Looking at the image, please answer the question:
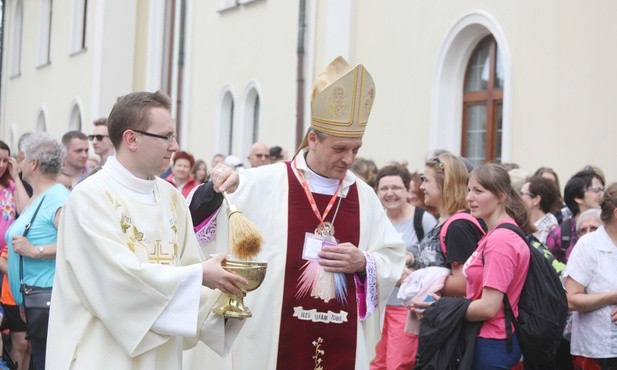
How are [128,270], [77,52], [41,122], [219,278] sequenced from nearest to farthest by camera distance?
[128,270], [219,278], [77,52], [41,122]

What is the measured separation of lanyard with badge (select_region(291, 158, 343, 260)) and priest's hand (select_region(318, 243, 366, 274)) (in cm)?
11

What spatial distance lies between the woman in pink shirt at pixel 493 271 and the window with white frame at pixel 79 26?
24613 mm

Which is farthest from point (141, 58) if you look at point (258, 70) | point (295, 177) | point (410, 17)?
point (295, 177)

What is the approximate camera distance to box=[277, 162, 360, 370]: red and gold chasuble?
4707mm

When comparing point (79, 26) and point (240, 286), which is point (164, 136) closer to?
point (240, 286)

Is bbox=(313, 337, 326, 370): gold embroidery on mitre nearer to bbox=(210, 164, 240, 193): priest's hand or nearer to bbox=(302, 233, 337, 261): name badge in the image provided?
bbox=(302, 233, 337, 261): name badge

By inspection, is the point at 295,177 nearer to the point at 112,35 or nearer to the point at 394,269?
the point at 394,269

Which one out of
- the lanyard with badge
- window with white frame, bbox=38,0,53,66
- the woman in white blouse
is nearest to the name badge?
the lanyard with badge

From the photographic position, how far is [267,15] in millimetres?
18547

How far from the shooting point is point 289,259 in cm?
473

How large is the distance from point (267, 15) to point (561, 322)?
14.0 meters

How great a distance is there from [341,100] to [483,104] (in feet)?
27.3

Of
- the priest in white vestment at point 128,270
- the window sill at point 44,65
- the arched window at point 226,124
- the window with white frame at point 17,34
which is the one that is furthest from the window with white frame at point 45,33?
the priest in white vestment at point 128,270

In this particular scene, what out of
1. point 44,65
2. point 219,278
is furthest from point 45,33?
point 219,278
